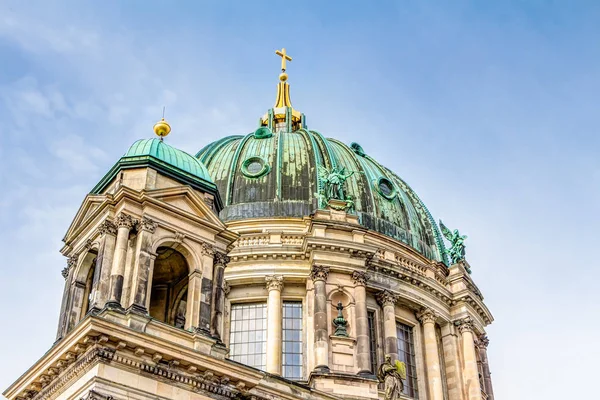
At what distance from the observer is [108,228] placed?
24.3m

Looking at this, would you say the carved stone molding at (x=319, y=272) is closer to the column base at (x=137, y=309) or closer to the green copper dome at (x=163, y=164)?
Answer: the green copper dome at (x=163, y=164)

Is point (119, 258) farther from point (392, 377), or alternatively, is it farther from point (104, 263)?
point (392, 377)

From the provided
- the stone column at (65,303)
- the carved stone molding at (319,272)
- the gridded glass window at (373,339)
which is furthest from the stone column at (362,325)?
the stone column at (65,303)

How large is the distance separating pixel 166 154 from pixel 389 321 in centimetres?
1357

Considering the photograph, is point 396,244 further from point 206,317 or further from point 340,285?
point 206,317

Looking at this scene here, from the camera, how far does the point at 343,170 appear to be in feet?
129

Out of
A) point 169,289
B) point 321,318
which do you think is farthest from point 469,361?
point 169,289

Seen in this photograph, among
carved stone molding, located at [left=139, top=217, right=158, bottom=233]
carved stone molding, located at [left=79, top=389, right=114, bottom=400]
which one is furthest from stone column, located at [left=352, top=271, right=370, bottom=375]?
carved stone molding, located at [left=79, top=389, right=114, bottom=400]

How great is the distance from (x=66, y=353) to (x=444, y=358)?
2124cm

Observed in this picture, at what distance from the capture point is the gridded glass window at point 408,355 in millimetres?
36250

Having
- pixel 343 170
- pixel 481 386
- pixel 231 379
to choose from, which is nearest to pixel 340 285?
pixel 343 170

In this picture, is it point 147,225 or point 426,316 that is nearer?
point 147,225

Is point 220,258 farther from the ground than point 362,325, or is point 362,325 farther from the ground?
point 362,325

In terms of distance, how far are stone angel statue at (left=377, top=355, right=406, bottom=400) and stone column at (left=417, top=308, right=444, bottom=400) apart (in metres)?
3.22
